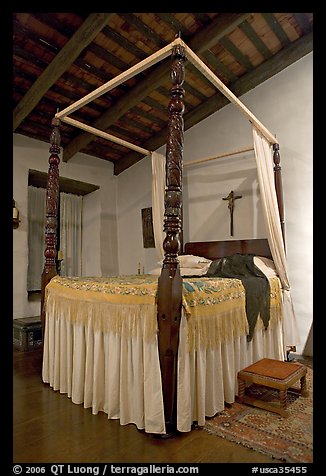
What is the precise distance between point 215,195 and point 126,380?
123 inches

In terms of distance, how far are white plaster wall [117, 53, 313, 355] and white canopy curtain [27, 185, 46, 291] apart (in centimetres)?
161

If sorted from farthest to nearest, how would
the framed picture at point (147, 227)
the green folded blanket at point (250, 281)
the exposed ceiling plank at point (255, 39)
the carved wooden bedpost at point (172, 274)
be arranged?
the framed picture at point (147, 227)
the exposed ceiling plank at point (255, 39)
the green folded blanket at point (250, 281)
the carved wooden bedpost at point (172, 274)

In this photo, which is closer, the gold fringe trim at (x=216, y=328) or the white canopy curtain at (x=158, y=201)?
the gold fringe trim at (x=216, y=328)

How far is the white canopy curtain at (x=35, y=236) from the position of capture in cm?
479

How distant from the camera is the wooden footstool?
2.14 m

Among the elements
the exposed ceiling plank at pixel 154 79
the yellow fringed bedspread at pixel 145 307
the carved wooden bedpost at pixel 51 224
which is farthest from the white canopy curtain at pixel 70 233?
the yellow fringed bedspread at pixel 145 307

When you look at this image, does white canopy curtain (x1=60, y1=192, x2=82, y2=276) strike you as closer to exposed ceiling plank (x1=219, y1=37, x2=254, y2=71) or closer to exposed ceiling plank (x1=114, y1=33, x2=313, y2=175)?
exposed ceiling plank (x1=114, y1=33, x2=313, y2=175)

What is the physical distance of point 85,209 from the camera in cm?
573

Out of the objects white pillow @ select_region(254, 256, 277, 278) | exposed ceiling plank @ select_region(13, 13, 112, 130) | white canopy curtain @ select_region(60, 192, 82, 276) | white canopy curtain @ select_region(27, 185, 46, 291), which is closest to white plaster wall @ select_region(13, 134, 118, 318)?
white canopy curtain @ select_region(60, 192, 82, 276)

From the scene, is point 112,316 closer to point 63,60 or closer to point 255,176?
point 63,60

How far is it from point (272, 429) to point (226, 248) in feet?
8.22

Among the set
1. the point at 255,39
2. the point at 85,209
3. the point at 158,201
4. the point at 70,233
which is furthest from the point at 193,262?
the point at 255,39

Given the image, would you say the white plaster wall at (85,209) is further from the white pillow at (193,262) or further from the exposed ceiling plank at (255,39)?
the exposed ceiling plank at (255,39)

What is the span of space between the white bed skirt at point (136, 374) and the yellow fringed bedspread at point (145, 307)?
2.6 inches
